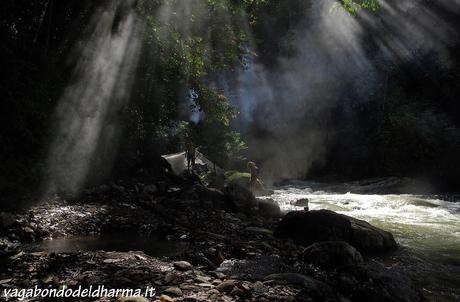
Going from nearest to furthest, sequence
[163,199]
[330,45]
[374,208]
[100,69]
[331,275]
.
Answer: [331,275]
[163,199]
[100,69]
[374,208]
[330,45]

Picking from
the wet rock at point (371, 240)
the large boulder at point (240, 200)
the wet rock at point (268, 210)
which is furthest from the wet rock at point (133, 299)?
the wet rock at point (268, 210)

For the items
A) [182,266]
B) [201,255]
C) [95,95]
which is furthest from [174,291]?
[95,95]

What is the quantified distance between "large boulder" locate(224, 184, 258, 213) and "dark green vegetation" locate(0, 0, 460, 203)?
3.81 meters

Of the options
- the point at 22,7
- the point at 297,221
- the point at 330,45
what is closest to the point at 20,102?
the point at 22,7

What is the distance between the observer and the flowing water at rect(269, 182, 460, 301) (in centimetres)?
589

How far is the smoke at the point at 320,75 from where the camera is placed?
32844 mm

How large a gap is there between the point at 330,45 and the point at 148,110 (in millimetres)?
30181

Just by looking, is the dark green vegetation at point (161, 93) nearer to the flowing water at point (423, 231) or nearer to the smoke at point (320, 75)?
the flowing water at point (423, 231)

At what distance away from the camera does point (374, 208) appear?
49.2ft

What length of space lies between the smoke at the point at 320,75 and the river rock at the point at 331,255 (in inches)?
1119

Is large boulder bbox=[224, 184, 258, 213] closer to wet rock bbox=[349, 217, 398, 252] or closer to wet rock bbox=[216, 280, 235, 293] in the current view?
wet rock bbox=[349, 217, 398, 252]

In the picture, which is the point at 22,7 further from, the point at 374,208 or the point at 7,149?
the point at 374,208

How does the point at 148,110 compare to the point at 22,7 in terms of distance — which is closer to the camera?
the point at 22,7

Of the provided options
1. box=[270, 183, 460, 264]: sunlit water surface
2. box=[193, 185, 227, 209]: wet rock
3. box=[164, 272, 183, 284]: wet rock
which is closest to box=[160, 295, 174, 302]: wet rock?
box=[164, 272, 183, 284]: wet rock
